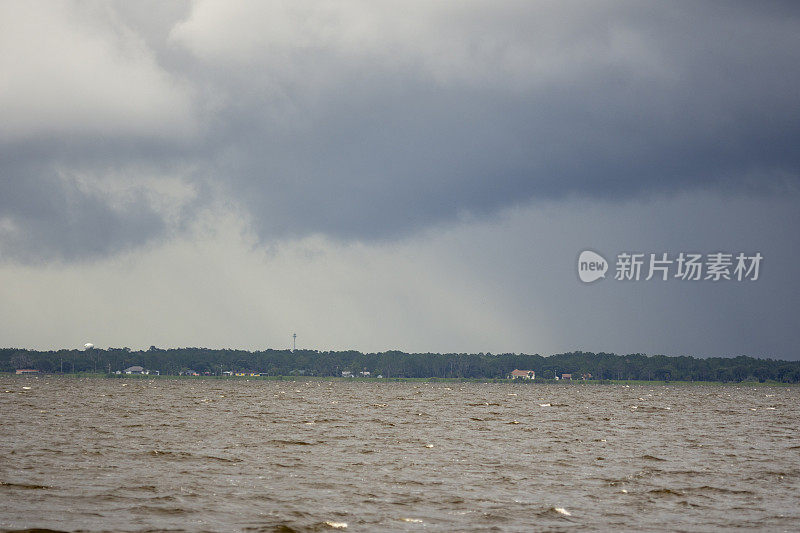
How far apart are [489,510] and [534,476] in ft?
27.7

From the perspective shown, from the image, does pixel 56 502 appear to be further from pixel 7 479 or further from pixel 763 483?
pixel 763 483

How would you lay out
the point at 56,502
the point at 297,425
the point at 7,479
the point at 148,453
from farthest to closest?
the point at 297,425 → the point at 148,453 → the point at 7,479 → the point at 56,502

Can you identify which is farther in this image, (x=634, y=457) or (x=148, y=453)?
(x=634, y=457)

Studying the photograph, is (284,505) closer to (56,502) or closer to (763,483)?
(56,502)

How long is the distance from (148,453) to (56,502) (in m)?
14.0

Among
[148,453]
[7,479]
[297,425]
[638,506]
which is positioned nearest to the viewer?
[638,506]

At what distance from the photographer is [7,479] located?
92.7ft

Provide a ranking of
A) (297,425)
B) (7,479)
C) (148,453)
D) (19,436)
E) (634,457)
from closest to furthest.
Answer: (7,479) → (148,453) → (634,457) → (19,436) → (297,425)

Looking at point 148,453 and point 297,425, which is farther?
point 297,425

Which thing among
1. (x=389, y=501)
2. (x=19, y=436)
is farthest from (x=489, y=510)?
(x=19, y=436)

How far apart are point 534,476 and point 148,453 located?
59.8ft

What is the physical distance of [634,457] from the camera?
132 feet

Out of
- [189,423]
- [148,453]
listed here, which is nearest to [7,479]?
[148,453]

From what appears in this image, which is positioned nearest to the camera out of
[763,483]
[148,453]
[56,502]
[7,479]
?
[56,502]
